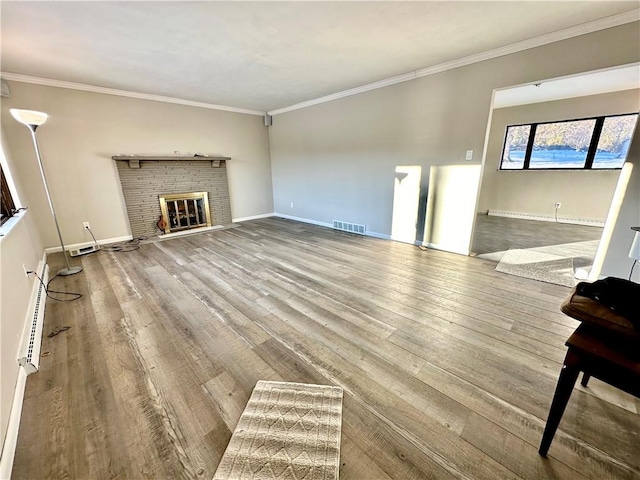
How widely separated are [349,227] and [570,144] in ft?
16.2

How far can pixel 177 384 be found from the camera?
154cm

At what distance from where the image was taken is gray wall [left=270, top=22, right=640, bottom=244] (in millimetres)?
2584

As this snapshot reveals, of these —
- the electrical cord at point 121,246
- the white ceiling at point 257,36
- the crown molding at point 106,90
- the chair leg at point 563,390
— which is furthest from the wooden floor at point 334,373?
the crown molding at point 106,90

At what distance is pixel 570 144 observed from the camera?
5.21 meters

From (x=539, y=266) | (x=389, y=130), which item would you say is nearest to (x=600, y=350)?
(x=539, y=266)

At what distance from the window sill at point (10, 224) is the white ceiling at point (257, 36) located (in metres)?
1.69

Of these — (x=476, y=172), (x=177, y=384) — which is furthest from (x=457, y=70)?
(x=177, y=384)

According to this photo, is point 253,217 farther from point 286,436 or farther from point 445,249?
point 286,436

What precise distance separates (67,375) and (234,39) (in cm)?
311

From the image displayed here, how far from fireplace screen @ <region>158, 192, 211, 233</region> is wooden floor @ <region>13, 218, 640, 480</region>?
200cm

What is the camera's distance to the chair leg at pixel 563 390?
96 cm

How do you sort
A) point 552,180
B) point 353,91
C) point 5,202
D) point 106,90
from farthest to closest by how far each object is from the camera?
1. point 552,180
2. point 353,91
3. point 106,90
4. point 5,202

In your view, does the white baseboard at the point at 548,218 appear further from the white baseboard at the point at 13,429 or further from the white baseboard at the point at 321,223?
the white baseboard at the point at 13,429

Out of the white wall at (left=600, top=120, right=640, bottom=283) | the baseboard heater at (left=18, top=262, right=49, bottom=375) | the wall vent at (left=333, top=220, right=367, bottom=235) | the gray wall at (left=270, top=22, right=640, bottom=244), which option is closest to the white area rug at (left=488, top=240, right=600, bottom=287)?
the white wall at (left=600, top=120, right=640, bottom=283)
